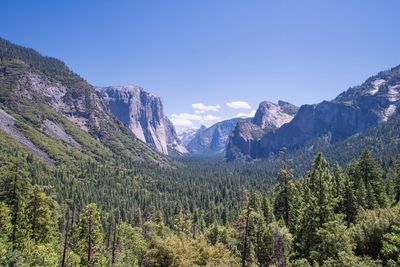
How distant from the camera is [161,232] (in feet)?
251

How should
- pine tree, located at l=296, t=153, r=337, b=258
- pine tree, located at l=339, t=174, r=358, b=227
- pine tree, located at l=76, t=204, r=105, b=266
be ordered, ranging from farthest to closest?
pine tree, located at l=339, t=174, r=358, b=227 < pine tree, located at l=76, t=204, r=105, b=266 < pine tree, located at l=296, t=153, r=337, b=258

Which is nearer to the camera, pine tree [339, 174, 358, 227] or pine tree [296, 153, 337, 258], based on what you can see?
pine tree [296, 153, 337, 258]

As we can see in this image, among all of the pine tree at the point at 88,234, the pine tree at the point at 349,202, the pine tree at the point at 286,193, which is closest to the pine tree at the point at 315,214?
the pine tree at the point at 286,193

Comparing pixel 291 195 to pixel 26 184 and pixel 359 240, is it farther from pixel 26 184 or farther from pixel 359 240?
pixel 26 184

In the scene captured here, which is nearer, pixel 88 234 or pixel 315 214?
pixel 315 214

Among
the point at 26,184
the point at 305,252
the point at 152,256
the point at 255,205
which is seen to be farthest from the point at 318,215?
the point at 26,184

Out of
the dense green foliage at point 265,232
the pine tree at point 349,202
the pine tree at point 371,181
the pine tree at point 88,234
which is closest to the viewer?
the dense green foliage at point 265,232

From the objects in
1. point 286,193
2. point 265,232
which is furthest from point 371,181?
point 265,232

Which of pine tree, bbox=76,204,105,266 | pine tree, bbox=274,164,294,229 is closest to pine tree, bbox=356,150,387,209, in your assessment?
pine tree, bbox=274,164,294,229

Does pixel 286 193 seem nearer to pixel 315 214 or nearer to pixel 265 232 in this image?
pixel 265 232

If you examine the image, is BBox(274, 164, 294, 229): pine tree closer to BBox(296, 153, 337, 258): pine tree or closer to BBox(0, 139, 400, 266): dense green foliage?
BBox(0, 139, 400, 266): dense green foliage

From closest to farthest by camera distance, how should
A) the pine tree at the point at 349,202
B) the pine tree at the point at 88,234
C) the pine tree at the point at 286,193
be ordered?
the pine tree at the point at 88,234 → the pine tree at the point at 286,193 → the pine tree at the point at 349,202

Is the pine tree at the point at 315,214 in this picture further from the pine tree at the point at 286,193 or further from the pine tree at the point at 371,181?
the pine tree at the point at 371,181

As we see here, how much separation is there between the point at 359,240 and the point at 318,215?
5.53m
